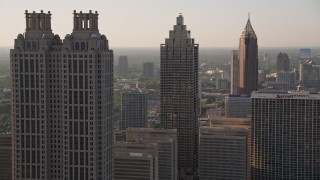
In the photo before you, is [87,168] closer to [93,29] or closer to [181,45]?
[93,29]

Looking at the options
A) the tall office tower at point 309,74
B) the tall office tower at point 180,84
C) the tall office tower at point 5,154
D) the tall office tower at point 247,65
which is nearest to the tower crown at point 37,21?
the tall office tower at point 5,154

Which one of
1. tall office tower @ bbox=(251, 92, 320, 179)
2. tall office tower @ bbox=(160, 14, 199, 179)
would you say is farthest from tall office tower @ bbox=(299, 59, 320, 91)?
tall office tower @ bbox=(251, 92, 320, 179)

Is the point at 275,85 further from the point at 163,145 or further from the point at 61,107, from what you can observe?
the point at 61,107

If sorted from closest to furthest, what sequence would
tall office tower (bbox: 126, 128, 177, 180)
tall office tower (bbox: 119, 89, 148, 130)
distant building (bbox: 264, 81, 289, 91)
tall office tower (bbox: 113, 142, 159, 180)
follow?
tall office tower (bbox: 113, 142, 159, 180), tall office tower (bbox: 126, 128, 177, 180), tall office tower (bbox: 119, 89, 148, 130), distant building (bbox: 264, 81, 289, 91)

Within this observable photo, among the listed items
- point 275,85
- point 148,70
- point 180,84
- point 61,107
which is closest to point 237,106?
point 180,84

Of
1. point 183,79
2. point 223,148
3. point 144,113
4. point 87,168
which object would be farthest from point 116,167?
point 144,113

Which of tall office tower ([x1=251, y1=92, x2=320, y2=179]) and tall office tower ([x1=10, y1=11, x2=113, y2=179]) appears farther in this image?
tall office tower ([x1=251, y1=92, x2=320, y2=179])

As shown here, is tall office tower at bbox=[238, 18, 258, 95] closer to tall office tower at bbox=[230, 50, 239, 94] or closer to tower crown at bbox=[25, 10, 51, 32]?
tall office tower at bbox=[230, 50, 239, 94]
